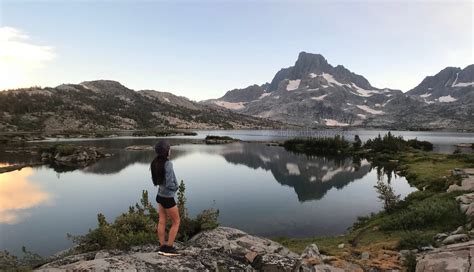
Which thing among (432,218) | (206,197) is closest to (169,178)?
(432,218)

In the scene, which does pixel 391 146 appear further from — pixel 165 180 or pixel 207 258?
pixel 165 180

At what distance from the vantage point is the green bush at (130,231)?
1355cm

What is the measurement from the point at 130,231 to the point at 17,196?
1505 inches

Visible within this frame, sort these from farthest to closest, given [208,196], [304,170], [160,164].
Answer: [304,170], [208,196], [160,164]

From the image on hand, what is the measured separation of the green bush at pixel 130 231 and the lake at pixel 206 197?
13.2 m

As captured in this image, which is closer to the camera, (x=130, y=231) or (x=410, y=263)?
(x=410, y=263)

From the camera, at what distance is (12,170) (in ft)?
211

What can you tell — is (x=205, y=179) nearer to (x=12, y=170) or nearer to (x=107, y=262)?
(x=12, y=170)

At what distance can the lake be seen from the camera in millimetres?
31938

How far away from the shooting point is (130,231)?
14.6m

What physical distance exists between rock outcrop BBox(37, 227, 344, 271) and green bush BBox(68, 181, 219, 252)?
0.63 m

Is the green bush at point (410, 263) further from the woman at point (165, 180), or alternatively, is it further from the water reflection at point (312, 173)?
the water reflection at point (312, 173)

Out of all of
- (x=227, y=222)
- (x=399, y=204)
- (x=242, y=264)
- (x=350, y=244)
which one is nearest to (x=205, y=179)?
(x=227, y=222)

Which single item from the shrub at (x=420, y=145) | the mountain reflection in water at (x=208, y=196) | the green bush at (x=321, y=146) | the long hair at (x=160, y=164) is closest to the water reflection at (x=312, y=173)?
the mountain reflection in water at (x=208, y=196)
